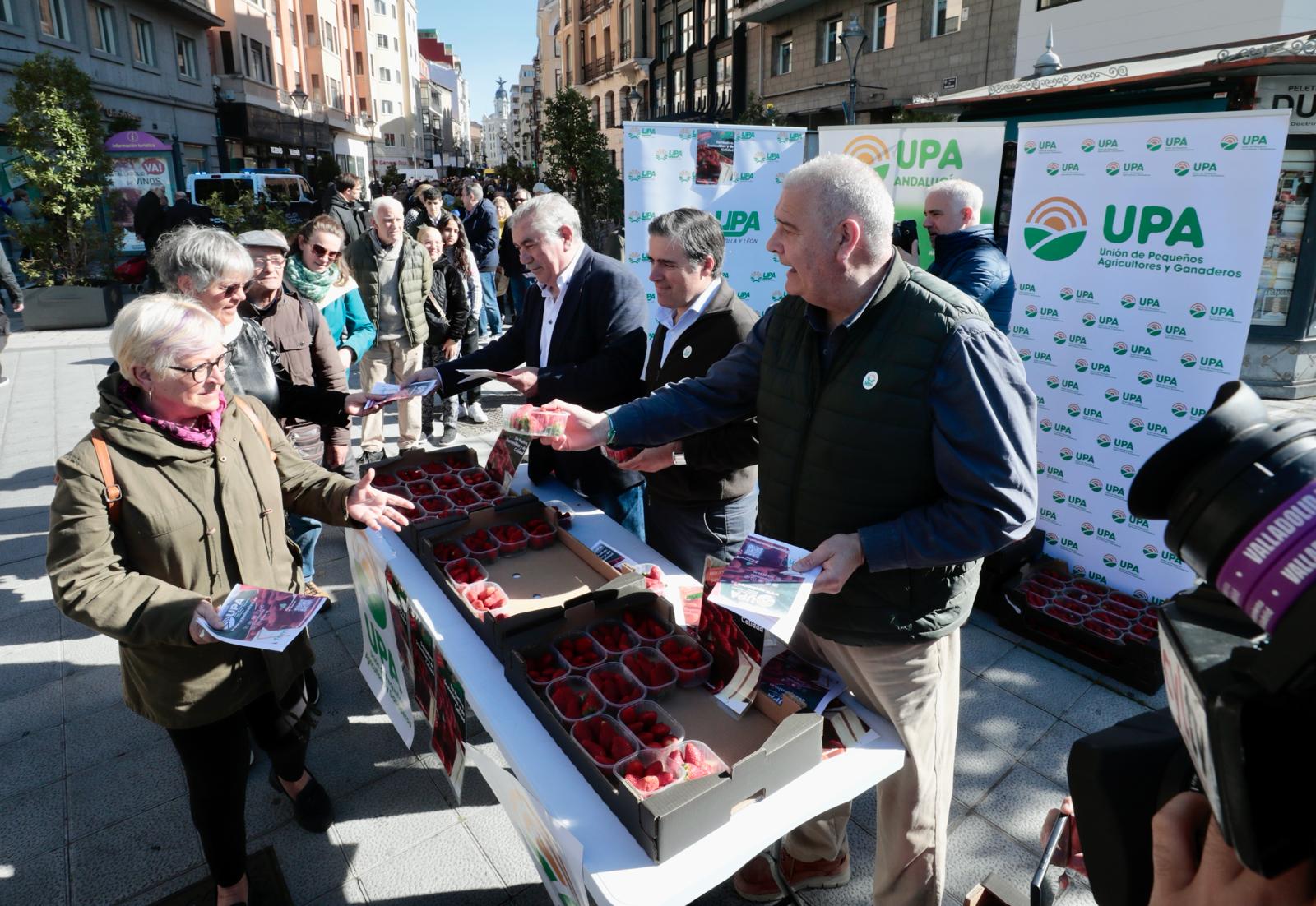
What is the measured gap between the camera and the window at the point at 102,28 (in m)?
19.5

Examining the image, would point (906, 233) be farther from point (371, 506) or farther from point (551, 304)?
point (371, 506)

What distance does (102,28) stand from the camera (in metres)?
20.2

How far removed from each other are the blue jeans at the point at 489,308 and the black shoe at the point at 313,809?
7303 millimetres

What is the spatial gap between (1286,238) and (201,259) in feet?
30.6

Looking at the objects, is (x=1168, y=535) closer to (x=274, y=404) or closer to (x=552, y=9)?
(x=274, y=404)

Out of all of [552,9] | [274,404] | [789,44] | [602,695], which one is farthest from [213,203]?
[552,9]

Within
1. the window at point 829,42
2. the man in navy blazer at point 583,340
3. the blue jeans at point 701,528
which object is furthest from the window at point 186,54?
the blue jeans at point 701,528

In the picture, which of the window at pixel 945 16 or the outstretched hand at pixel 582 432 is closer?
the outstretched hand at pixel 582 432

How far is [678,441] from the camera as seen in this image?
271cm

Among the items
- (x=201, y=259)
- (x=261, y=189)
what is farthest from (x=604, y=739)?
(x=261, y=189)

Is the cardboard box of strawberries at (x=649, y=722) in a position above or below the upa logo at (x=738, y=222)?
below

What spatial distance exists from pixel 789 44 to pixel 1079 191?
72.5 feet

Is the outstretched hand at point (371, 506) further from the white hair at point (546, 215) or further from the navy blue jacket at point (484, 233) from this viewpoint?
the navy blue jacket at point (484, 233)

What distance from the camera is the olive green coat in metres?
1.90
